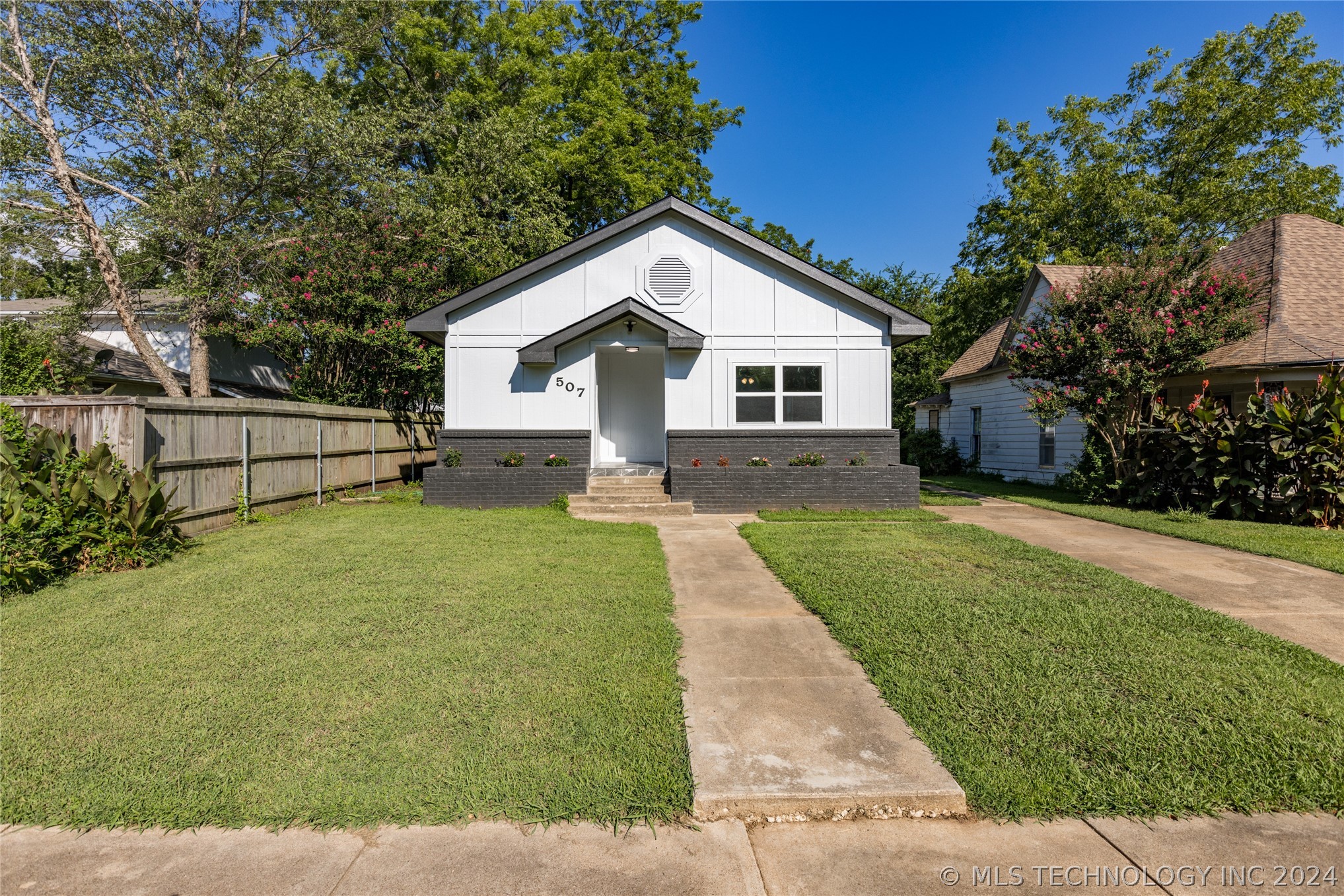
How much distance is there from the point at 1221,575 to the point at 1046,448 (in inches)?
429

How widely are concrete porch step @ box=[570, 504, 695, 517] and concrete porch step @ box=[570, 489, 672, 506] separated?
0.33ft

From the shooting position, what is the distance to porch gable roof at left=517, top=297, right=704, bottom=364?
37.6 feet

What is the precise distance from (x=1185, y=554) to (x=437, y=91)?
28.8m

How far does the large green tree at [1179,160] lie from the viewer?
19938 millimetres

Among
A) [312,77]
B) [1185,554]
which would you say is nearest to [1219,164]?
[1185,554]

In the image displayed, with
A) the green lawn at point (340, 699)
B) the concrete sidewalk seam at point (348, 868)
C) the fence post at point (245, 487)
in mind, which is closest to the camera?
the concrete sidewalk seam at point (348, 868)

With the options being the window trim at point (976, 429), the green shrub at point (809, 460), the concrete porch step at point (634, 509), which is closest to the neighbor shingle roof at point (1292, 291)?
the window trim at point (976, 429)

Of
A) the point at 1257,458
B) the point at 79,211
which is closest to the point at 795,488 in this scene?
the point at 1257,458

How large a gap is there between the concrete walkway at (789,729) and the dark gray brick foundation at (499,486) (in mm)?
6287

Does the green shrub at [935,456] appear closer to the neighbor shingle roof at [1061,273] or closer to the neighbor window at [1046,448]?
the neighbor window at [1046,448]

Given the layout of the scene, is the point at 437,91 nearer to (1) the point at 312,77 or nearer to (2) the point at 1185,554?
(1) the point at 312,77

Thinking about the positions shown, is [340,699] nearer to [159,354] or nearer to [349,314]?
[349,314]

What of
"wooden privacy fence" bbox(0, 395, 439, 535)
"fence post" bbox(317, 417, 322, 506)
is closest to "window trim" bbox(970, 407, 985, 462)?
"wooden privacy fence" bbox(0, 395, 439, 535)

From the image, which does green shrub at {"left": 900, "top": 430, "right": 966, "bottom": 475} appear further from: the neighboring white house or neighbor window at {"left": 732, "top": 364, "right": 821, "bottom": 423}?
the neighboring white house
